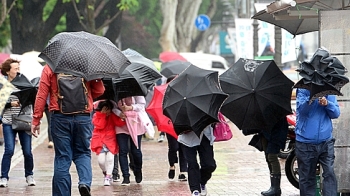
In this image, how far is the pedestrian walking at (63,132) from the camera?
923 centimetres

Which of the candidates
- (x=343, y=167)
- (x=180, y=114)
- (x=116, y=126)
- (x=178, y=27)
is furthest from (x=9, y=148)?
(x=178, y=27)

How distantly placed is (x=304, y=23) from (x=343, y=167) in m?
2.69

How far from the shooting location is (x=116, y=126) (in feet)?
40.4

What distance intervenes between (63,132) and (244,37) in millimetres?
20445

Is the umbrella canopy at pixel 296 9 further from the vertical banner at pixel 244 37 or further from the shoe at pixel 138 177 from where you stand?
the vertical banner at pixel 244 37

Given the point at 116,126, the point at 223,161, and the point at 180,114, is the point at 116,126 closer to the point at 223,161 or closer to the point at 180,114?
the point at 180,114

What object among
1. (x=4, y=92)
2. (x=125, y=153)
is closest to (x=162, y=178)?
(x=125, y=153)

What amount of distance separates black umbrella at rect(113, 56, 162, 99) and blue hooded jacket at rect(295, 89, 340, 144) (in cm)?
318

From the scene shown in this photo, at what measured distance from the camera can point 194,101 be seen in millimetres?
10297

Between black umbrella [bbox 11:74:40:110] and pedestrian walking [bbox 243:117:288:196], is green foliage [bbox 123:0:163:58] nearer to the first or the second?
black umbrella [bbox 11:74:40:110]

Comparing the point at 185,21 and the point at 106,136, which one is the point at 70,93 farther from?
the point at 185,21

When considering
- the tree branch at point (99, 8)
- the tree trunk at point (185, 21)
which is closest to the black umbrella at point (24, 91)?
the tree branch at point (99, 8)

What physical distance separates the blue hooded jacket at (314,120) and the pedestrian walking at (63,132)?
2304 millimetres

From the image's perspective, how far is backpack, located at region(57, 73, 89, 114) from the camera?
361 inches
